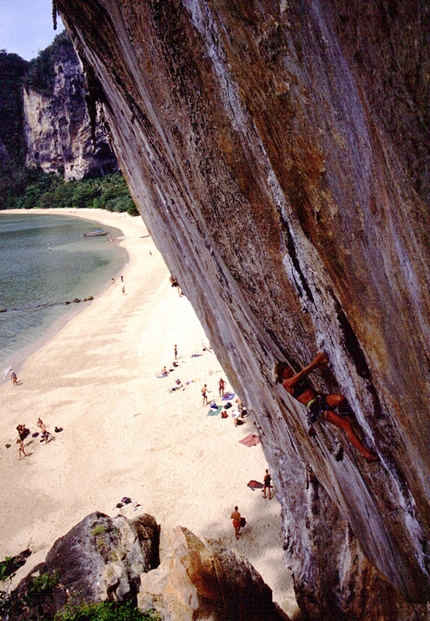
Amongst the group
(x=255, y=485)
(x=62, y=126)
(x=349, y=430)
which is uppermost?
(x=62, y=126)

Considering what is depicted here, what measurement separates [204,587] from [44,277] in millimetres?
33685

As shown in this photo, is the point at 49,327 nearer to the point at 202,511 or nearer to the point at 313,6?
the point at 202,511

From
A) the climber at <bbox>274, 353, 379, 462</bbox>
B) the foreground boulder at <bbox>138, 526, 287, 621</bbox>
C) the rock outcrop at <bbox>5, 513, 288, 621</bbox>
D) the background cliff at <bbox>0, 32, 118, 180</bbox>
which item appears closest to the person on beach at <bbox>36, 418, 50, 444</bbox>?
the rock outcrop at <bbox>5, 513, 288, 621</bbox>

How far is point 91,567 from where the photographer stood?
7035 millimetres

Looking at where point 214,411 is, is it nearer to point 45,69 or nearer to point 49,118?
point 49,118

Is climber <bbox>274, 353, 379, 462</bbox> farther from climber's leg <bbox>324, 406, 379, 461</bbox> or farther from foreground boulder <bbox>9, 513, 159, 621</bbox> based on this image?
foreground boulder <bbox>9, 513, 159, 621</bbox>

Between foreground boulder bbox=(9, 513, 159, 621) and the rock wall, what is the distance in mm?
76510

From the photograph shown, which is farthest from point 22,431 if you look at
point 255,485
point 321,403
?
point 321,403

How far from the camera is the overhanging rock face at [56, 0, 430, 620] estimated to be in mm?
1641

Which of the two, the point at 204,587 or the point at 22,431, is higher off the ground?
the point at 204,587

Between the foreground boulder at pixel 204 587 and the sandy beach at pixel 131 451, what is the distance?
1.07m

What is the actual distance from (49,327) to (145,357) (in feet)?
29.8

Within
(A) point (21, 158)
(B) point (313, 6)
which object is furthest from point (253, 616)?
(A) point (21, 158)

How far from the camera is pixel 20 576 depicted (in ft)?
27.3
